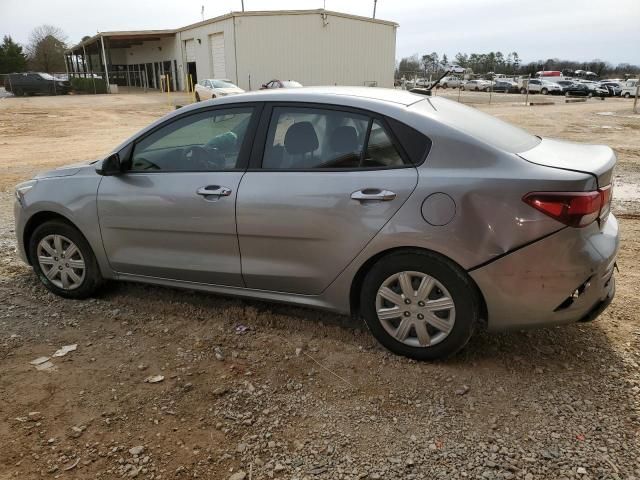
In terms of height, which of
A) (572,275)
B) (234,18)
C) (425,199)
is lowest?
(572,275)

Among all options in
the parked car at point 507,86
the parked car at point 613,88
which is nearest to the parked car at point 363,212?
the parked car at point 613,88

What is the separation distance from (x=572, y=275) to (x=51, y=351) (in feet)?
10.8

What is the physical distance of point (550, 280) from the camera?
2.89 meters

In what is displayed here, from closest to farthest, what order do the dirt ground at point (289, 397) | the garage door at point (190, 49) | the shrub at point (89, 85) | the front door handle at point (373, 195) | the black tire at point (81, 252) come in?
the dirt ground at point (289, 397) < the front door handle at point (373, 195) < the black tire at point (81, 252) < the garage door at point (190, 49) < the shrub at point (89, 85)

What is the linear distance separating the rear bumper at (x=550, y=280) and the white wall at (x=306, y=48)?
36.5 m

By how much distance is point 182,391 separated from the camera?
10.2 feet

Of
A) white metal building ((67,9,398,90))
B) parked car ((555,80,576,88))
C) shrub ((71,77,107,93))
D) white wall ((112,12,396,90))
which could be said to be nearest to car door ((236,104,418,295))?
white wall ((112,12,396,90))

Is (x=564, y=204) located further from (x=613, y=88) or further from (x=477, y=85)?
(x=477, y=85)

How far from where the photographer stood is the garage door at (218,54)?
39.0 m

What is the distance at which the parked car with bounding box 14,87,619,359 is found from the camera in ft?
9.52

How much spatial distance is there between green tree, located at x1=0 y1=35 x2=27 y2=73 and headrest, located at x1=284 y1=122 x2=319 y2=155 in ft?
239

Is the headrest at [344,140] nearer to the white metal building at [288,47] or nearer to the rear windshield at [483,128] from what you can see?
the rear windshield at [483,128]

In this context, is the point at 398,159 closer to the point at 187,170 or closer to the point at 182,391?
the point at 187,170

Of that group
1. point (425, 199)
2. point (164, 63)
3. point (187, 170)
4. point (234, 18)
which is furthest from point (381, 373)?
point (164, 63)
